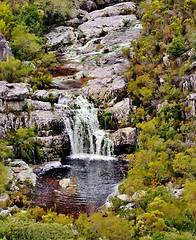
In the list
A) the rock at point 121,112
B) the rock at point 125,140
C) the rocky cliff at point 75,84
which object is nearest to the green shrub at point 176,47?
the rocky cliff at point 75,84

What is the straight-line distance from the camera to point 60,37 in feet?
171

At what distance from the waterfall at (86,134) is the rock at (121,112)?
132cm

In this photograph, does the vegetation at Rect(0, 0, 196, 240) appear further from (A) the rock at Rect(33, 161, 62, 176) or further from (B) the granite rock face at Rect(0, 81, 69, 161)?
(A) the rock at Rect(33, 161, 62, 176)

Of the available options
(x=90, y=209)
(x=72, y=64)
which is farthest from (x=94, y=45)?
(x=90, y=209)

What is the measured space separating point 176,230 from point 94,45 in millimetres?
33031

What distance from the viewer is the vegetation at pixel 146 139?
18141mm

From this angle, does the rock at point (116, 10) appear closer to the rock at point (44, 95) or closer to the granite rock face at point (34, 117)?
the rock at point (44, 95)

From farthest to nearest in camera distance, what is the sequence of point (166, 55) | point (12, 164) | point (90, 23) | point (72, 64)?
point (90, 23) < point (72, 64) < point (166, 55) < point (12, 164)

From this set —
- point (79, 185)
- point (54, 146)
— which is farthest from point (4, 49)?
point (79, 185)

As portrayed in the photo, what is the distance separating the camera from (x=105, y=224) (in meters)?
18.3

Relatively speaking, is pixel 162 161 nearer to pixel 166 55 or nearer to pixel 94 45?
pixel 166 55

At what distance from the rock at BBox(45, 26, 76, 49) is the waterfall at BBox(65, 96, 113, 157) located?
63.0ft

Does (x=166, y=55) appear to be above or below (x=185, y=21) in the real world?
below

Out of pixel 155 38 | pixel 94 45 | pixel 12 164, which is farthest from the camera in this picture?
pixel 94 45
